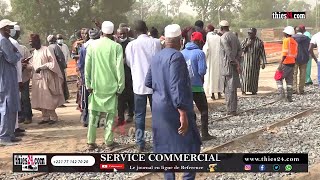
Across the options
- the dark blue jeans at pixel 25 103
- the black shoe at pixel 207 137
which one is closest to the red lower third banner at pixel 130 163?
the black shoe at pixel 207 137

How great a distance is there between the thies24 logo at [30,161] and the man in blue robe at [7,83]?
6.10 feet

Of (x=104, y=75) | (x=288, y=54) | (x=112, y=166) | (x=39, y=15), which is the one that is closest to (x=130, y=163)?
(x=112, y=166)

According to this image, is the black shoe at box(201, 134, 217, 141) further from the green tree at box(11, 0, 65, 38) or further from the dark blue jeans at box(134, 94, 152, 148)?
the green tree at box(11, 0, 65, 38)

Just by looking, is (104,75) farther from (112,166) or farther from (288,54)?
(288,54)

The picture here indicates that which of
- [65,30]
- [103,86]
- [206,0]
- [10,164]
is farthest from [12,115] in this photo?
[206,0]

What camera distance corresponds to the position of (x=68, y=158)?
631 centimetres

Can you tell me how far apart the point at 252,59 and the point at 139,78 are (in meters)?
6.40

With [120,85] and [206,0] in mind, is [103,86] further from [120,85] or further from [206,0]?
[206,0]

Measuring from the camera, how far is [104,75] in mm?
7418

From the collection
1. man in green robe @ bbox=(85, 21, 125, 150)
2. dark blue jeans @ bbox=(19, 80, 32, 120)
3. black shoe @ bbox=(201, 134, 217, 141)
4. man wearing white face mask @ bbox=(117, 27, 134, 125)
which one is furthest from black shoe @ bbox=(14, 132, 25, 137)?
black shoe @ bbox=(201, 134, 217, 141)

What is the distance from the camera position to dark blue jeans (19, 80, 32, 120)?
990 centimetres

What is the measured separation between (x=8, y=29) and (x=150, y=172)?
350 cm

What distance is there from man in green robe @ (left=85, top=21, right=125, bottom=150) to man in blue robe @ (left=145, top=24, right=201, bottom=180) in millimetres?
2370

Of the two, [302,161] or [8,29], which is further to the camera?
[8,29]
